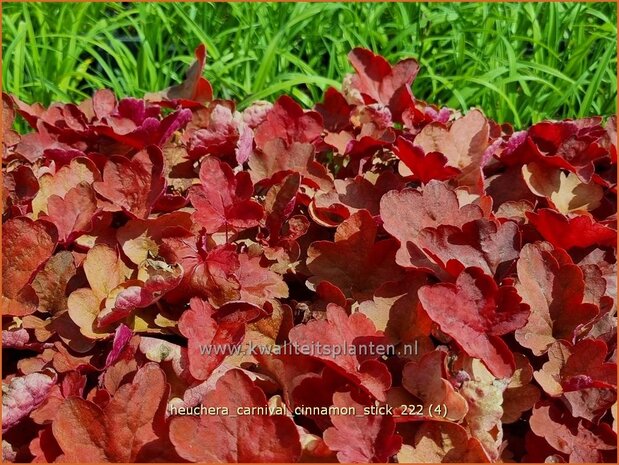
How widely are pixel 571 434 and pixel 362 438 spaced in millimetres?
276

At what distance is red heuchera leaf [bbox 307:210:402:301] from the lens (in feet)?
3.48

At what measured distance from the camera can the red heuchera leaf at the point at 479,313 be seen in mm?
905

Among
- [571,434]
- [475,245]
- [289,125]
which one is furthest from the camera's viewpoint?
[289,125]

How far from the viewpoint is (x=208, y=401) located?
32.7 inches

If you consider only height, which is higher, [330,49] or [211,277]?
[211,277]

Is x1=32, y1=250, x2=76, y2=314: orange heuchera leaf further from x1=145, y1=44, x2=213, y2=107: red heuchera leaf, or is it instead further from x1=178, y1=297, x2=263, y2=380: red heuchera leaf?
x1=145, y1=44, x2=213, y2=107: red heuchera leaf

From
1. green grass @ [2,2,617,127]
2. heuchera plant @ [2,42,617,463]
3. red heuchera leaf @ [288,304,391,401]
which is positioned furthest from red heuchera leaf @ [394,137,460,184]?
green grass @ [2,2,617,127]

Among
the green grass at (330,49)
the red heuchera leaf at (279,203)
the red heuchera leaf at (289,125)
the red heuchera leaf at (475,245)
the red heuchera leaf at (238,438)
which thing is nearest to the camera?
the red heuchera leaf at (238,438)

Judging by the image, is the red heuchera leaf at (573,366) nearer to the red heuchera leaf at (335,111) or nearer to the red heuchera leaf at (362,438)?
the red heuchera leaf at (362,438)

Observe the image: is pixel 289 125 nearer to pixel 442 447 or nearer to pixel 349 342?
pixel 349 342

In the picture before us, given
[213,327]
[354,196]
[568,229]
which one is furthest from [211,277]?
[568,229]

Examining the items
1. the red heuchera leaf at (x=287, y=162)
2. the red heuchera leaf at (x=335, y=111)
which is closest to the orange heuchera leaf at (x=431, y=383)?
the red heuchera leaf at (x=287, y=162)

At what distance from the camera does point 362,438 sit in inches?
33.4

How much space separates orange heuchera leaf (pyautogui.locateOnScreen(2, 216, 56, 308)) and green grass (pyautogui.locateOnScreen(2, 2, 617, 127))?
139cm
